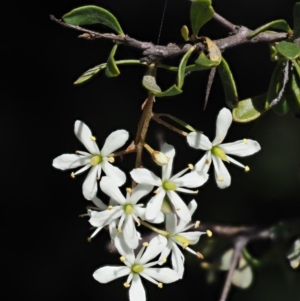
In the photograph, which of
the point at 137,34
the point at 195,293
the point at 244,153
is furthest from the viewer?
the point at 195,293

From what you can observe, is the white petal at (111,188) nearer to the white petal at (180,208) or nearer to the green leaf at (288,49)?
the white petal at (180,208)

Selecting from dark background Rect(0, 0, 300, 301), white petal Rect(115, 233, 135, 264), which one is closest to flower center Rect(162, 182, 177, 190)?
white petal Rect(115, 233, 135, 264)

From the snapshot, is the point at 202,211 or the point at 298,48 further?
the point at 202,211

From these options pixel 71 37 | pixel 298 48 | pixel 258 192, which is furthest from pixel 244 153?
pixel 71 37

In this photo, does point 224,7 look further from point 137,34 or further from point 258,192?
point 258,192

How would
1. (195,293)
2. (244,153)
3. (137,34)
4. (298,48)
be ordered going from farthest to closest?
1. (195,293)
2. (137,34)
3. (244,153)
4. (298,48)
